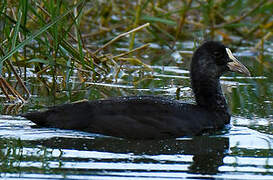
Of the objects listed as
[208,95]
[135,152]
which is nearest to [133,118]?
[135,152]

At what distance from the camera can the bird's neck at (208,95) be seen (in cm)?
689

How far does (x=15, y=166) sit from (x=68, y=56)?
3.07 meters

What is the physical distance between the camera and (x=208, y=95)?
273 inches

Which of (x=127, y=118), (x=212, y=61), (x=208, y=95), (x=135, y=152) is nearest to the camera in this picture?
(x=135, y=152)

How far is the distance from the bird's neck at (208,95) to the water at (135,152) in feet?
0.73

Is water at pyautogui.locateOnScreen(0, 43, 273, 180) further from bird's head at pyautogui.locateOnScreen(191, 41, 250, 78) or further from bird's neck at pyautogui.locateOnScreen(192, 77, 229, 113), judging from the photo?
bird's head at pyautogui.locateOnScreen(191, 41, 250, 78)

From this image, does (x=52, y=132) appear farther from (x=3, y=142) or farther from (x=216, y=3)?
(x=216, y=3)

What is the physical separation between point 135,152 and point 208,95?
1426mm

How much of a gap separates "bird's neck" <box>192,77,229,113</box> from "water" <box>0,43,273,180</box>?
0.73 ft

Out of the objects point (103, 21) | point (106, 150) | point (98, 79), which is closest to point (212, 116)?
point (106, 150)

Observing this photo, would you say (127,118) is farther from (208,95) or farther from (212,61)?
(212,61)

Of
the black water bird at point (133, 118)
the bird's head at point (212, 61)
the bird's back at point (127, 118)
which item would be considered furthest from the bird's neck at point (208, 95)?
the bird's back at point (127, 118)

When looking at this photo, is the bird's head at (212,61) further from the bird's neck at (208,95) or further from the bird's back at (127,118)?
the bird's back at (127,118)

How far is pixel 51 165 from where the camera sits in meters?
5.24
